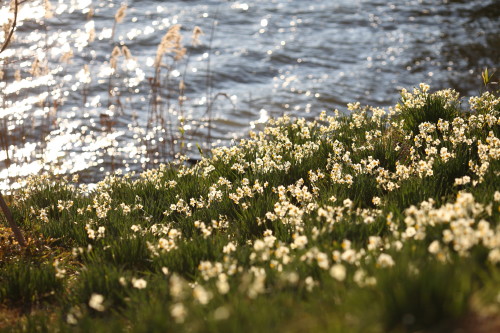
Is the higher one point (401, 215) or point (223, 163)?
point (401, 215)

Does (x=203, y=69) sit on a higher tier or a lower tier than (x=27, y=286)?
lower

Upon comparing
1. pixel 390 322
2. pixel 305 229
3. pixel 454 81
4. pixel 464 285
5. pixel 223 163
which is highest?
pixel 464 285

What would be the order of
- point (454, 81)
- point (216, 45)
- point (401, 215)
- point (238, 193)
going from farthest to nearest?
point (216, 45) < point (454, 81) < point (238, 193) < point (401, 215)

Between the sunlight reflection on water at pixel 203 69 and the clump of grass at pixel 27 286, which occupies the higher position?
the clump of grass at pixel 27 286

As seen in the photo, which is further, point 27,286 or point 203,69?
point 203,69

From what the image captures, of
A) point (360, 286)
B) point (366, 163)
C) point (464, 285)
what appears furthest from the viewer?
point (366, 163)

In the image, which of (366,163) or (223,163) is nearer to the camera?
(366,163)

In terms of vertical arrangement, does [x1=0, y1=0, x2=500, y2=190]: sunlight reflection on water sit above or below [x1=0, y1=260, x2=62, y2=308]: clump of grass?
below

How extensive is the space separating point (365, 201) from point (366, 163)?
0.66 m

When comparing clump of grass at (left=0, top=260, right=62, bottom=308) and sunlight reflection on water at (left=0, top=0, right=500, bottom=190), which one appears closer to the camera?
clump of grass at (left=0, top=260, right=62, bottom=308)

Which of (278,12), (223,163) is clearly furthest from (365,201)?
(278,12)

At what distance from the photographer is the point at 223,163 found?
6.46 meters

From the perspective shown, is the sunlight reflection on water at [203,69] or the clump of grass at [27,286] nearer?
the clump of grass at [27,286]

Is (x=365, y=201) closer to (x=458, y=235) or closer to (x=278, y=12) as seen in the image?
(x=458, y=235)
